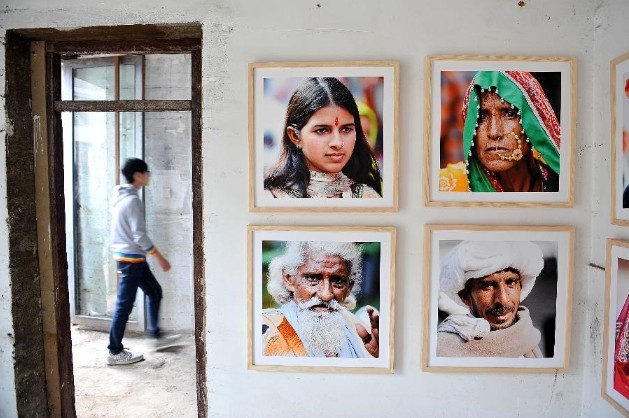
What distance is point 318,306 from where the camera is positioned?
197 centimetres

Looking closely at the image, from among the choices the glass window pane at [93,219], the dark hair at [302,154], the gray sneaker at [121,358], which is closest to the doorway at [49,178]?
the dark hair at [302,154]

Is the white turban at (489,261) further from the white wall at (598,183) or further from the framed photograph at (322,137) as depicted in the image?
the framed photograph at (322,137)

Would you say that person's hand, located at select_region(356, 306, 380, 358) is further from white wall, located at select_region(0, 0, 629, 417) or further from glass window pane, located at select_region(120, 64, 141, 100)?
glass window pane, located at select_region(120, 64, 141, 100)

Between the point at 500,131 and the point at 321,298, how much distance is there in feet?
3.38

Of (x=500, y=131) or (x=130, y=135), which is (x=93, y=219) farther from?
(x=500, y=131)

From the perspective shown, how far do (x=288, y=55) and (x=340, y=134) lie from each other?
40 centimetres

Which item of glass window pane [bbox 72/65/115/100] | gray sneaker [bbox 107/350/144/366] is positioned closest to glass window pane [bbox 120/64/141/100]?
glass window pane [bbox 72/65/115/100]

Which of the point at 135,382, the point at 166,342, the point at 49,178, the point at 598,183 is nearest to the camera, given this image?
the point at 598,183

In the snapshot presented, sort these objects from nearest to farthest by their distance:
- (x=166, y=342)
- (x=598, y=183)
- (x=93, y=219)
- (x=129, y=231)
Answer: (x=598, y=183) < (x=129, y=231) < (x=166, y=342) < (x=93, y=219)

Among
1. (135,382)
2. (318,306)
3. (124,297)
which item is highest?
(318,306)

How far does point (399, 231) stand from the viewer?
1942mm

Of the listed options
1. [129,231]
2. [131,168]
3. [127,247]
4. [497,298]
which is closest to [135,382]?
[127,247]

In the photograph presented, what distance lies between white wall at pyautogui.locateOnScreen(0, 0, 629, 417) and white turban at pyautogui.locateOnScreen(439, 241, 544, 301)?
0.10 meters

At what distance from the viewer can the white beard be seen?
1.97 meters
